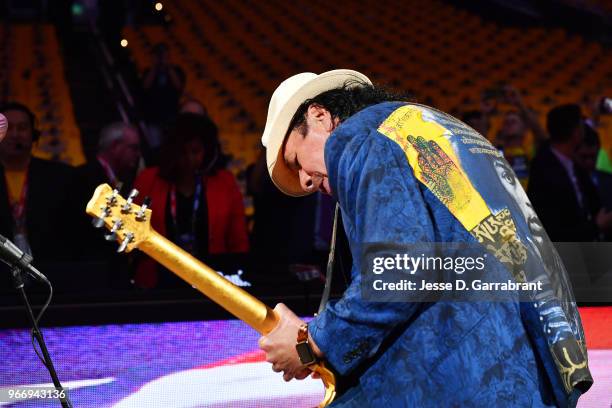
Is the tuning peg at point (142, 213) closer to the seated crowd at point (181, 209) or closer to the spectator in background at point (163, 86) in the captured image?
the seated crowd at point (181, 209)

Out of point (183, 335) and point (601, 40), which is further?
point (601, 40)

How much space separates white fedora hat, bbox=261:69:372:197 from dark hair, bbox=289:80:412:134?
0.04 feet

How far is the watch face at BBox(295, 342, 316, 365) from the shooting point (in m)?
1.74

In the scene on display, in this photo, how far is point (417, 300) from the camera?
1.64m

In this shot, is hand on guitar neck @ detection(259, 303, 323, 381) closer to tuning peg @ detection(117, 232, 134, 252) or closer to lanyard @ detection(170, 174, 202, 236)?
tuning peg @ detection(117, 232, 134, 252)

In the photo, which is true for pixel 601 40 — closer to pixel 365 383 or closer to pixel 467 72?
pixel 467 72

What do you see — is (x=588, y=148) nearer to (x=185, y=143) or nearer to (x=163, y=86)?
(x=185, y=143)

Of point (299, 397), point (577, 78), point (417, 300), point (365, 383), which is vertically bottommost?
point (577, 78)

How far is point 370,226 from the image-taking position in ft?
5.35

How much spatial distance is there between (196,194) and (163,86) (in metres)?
3.55

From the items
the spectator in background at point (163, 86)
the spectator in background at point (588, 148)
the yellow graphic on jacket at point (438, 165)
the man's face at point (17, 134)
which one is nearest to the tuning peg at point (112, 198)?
the yellow graphic on jacket at point (438, 165)

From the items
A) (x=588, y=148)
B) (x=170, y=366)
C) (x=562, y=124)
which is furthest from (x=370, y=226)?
(x=588, y=148)

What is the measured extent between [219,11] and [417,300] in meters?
10.0

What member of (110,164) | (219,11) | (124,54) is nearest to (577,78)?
(219,11)
